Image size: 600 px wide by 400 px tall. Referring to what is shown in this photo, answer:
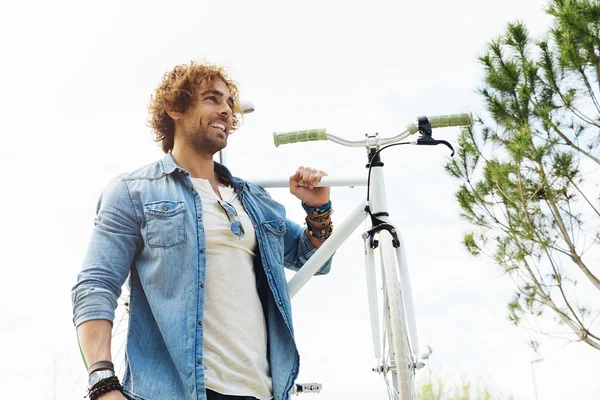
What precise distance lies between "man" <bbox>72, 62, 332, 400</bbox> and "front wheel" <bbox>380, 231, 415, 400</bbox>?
246mm

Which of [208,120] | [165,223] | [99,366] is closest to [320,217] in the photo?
[208,120]

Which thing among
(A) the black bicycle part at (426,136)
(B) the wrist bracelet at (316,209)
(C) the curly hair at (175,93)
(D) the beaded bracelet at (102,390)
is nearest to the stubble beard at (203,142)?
(C) the curly hair at (175,93)

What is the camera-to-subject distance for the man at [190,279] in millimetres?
1308

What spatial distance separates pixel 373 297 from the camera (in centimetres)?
167

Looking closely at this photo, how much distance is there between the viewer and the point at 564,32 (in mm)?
6805

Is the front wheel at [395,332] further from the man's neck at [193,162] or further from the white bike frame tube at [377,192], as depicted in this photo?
the man's neck at [193,162]

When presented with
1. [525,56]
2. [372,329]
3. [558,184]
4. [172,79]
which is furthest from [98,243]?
[525,56]

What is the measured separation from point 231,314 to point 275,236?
0.30 m

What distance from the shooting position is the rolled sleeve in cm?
131

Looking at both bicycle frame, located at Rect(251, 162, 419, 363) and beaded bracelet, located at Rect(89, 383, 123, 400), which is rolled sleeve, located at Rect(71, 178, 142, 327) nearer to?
beaded bracelet, located at Rect(89, 383, 123, 400)

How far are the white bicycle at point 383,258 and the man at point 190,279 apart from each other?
23cm

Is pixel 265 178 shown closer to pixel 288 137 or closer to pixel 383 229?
pixel 288 137

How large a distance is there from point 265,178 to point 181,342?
2.37ft

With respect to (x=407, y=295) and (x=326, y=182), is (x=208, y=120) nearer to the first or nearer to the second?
(x=326, y=182)
